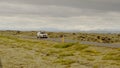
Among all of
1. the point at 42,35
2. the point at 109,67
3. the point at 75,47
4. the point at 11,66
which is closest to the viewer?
the point at 109,67

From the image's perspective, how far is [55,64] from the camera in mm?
23906

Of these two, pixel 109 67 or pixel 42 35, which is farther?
pixel 42 35

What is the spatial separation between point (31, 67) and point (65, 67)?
2.71m

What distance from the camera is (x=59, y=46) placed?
40.7m

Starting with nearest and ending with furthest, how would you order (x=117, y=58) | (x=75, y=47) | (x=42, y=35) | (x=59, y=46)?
(x=117, y=58)
(x=75, y=47)
(x=59, y=46)
(x=42, y=35)

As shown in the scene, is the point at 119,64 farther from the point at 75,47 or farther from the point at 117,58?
the point at 75,47

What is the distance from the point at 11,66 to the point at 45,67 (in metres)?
2.80

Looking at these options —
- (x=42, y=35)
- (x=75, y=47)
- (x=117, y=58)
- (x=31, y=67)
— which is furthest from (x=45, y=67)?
(x=42, y=35)

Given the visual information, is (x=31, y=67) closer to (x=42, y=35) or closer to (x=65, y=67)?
(x=65, y=67)

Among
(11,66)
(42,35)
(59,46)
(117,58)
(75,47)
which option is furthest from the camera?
(42,35)

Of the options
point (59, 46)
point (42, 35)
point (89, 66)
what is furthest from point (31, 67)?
point (42, 35)

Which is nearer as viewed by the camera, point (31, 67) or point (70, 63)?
point (31, 67)

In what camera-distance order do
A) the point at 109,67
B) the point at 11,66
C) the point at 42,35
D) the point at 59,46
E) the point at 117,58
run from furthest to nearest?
the point at 42,35, the point at 59,46, the point at 117,58, the point at 11,66, the point at 109,67

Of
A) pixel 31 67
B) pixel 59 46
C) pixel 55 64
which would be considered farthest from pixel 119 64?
pixel 59 46
